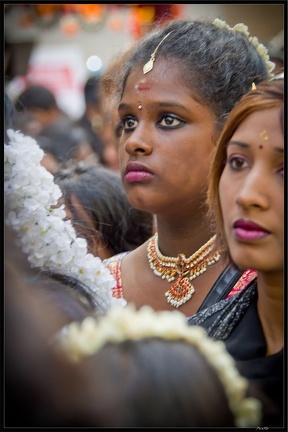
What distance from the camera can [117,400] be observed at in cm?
107

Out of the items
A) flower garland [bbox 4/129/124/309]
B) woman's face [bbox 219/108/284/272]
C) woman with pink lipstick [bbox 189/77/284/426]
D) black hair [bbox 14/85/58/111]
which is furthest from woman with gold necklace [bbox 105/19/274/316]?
black hair [bbox 14/85/58/111]

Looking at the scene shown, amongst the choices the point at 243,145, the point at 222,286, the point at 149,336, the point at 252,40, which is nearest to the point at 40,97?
the point at 252,40

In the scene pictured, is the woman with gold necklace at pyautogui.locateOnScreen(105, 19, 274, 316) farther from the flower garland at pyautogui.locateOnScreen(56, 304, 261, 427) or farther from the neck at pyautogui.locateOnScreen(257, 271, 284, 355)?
the flower garland at pyautogui.locateOnScreen(56, 304, 261, 427)

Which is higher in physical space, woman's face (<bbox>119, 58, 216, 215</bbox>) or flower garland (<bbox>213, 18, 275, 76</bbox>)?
flower garland (<bbox>213, 18, 275, 76</bbox>)

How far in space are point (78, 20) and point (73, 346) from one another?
34.3 ft

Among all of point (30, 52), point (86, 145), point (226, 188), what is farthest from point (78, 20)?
point (226, 188)

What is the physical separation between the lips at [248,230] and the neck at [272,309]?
120mm

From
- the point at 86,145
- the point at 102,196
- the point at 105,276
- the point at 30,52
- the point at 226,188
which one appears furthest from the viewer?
the point at 30,52

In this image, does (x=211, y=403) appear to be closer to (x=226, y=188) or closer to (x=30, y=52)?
(x=226, y=188)

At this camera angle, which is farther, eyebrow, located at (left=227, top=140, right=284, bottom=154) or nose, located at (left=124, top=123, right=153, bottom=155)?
nose, located at (left=124, top=123, right=153, bottom=155)

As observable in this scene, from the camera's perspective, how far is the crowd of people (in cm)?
110

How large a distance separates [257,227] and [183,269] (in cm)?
95

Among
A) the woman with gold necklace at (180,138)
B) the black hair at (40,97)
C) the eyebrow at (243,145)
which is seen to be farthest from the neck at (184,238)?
the black hair at (40,97)

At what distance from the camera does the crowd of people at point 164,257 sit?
1.10m
